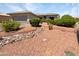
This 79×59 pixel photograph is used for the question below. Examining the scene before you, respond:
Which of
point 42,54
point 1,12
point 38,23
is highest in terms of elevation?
point 1,12

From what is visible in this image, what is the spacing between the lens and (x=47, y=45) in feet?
23.9

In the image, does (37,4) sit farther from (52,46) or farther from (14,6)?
(52,46)

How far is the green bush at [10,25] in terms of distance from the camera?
8023 mm

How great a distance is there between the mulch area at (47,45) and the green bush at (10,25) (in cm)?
88

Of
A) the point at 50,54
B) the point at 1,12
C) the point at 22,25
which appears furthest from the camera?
the point at 22,25

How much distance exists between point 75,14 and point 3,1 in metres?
2.43

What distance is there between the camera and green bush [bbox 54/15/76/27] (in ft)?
25.3

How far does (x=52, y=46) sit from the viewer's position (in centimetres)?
721

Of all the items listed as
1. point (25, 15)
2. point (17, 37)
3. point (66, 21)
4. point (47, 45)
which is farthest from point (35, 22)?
point (47, 45)

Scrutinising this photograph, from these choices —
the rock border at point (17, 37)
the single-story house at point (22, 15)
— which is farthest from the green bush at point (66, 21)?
the single-story house at point (22, 15)

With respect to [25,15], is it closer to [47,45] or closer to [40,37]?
[40,37]

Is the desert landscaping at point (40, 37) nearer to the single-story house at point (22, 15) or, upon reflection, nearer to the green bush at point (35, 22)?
the green bush at point (35, 22)

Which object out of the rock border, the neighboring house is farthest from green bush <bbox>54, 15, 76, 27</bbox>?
the neighboring house

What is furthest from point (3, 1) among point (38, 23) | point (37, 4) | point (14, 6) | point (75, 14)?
point (75, 14)
